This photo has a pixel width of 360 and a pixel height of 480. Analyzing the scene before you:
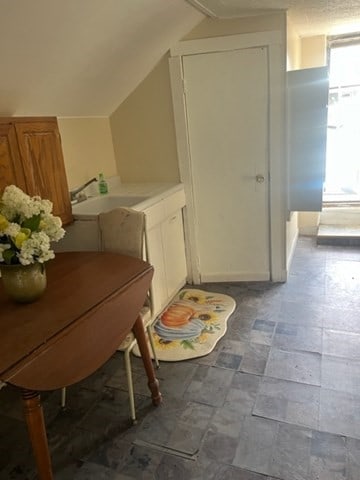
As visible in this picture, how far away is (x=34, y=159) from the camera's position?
2.15 m

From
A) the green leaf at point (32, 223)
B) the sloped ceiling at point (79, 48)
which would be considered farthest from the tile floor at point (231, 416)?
the sloped ceiling at point (79, 48)

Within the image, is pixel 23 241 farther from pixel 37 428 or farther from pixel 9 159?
pixel 9 159

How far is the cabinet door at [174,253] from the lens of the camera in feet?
9.73

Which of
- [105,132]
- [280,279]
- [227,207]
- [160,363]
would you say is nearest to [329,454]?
[160,363]

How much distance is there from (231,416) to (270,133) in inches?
81.0

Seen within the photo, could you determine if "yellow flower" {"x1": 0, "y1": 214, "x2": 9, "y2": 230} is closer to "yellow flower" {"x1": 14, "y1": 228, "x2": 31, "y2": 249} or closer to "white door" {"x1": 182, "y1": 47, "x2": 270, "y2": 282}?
"yellow flower" {"x1": 14, "y1": 228, "x2": 31, "y2": 249}

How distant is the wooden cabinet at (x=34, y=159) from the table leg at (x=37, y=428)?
1115 millimetres

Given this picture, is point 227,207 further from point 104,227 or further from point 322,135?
point 104,227

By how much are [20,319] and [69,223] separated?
114 cm

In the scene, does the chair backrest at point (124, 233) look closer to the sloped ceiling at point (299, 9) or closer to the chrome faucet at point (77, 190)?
the chrome faucet at point (77, 190)

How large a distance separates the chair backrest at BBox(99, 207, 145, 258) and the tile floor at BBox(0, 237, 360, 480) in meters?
0.75

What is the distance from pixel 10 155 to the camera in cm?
200

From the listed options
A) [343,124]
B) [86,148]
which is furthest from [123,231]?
[343,124]

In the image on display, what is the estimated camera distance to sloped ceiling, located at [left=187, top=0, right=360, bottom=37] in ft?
8.30
